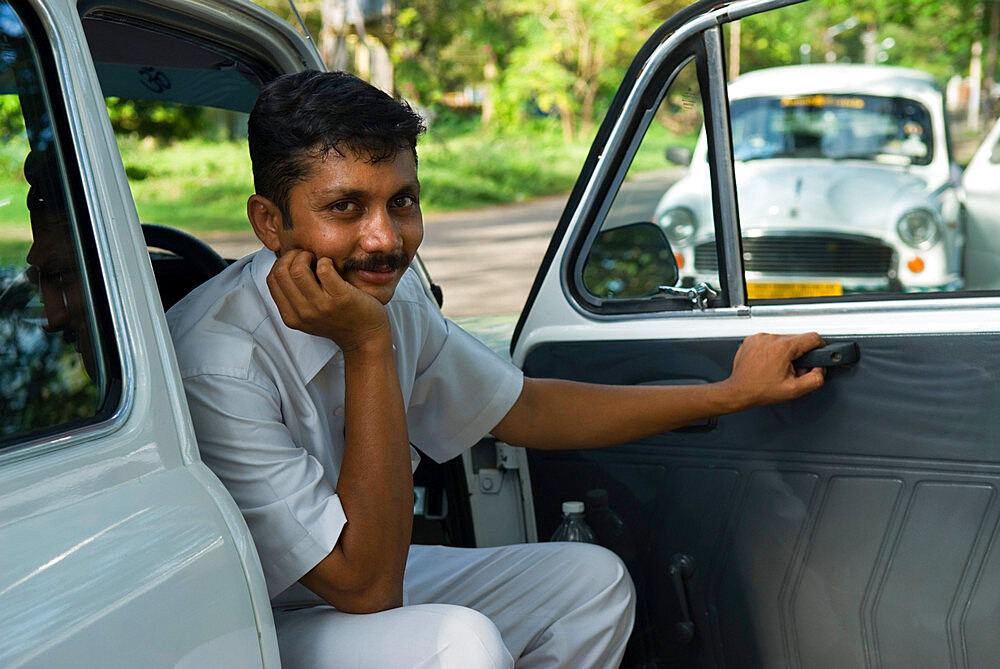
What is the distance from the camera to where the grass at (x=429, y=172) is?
15.1 m

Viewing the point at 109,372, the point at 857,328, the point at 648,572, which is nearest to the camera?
the point at 109,372

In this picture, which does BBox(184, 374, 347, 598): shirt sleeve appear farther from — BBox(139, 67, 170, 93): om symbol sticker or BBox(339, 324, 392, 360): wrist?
BBox(139, 67, 170, 93): om symbol sticker

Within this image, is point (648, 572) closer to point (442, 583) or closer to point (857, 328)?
point (442, 583)

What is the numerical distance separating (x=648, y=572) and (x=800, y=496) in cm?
39

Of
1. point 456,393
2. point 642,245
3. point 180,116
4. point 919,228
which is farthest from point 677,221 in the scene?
point 180,116

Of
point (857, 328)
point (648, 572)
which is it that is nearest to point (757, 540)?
point (648, 572)

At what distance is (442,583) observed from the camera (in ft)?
6.70

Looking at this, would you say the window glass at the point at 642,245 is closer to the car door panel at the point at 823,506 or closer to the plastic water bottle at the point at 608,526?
the car door panel at the point at 823,506

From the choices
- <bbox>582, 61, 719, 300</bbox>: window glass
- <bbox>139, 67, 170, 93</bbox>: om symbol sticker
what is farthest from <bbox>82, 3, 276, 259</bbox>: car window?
<bbox>582, 61, 719, 300</bbox>: window glass

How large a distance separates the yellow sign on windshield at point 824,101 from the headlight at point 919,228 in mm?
879

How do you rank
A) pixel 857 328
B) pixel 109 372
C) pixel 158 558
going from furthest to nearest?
1. pixel 857 328
2. pixel 109 372
3. pixel 158 558

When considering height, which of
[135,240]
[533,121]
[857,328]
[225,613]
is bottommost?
[225,613]

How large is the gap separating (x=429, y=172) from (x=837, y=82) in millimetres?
11754

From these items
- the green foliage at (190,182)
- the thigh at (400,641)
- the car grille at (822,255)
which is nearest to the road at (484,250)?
the car grille at (822,255)
